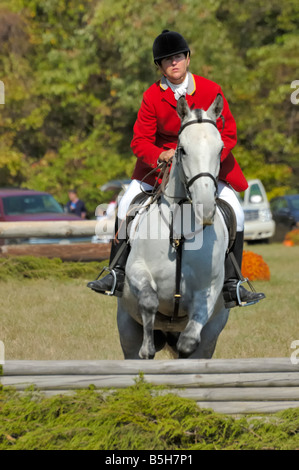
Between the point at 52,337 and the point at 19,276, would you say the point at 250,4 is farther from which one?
the point at 52,337

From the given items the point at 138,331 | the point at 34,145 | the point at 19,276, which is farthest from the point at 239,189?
the point at 34,145

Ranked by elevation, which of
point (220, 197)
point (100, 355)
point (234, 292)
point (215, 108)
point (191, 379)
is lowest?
point (100, 355)

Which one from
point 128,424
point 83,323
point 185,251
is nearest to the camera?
point 128,424

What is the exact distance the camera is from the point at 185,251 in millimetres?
6254

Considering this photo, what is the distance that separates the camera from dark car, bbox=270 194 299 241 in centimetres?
3125

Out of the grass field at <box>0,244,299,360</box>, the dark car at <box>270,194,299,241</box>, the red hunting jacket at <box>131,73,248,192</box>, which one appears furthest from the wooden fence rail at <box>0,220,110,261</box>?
the dark car at <box>270,194,299,241</box>

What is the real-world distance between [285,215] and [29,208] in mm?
14175

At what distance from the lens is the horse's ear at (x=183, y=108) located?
19.5ft

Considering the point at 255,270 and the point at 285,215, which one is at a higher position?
the point at 255,270

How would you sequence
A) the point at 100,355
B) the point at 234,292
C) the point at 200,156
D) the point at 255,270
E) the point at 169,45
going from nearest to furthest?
1. the point at 200,156
2. the point at 169,45
3. the point at 234,292
4. the point at 100,355
5. the point at 255,270

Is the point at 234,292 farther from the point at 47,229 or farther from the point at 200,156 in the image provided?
the point at 47,229

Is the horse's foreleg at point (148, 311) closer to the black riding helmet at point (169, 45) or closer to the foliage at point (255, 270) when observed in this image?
the black riding helmet at point (169, 45)

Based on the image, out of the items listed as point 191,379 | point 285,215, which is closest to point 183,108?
point 191,379

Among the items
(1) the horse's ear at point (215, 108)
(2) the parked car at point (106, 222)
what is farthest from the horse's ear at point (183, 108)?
(2) the parked car at point (106, 222)
